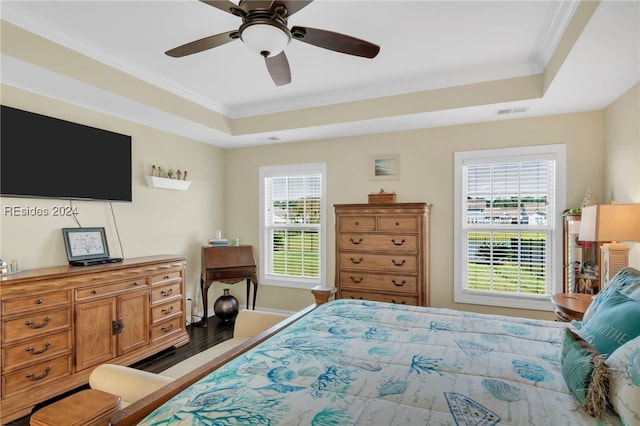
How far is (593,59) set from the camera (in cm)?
236

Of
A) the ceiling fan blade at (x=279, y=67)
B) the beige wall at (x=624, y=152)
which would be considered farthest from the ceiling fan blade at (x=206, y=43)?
the beige wall at (x=624, y=152)

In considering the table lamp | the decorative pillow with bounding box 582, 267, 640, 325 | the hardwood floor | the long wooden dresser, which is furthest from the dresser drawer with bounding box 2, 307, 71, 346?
the table lamp

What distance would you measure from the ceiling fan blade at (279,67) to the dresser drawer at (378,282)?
230 centimetres

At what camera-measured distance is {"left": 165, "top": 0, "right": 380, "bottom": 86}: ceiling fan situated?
174 centimetres

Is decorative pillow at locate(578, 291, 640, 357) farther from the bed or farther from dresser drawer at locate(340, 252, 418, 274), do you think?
dresser drawer at locate(340, 252, 418, 274)

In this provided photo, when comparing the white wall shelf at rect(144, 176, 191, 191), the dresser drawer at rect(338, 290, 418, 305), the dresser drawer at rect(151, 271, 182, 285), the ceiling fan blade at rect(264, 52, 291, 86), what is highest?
the ceiling fan blade at rect(264, 52, 291, 86)

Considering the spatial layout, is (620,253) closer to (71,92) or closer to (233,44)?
(233,44)

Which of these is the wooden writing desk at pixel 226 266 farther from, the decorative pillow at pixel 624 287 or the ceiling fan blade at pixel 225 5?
the decorative pillow at pixel 624 287

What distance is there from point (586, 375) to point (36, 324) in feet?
10.9

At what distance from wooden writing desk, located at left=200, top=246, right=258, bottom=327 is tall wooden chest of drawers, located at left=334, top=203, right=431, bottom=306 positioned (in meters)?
1.34

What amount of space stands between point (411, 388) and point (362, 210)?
9.08ft

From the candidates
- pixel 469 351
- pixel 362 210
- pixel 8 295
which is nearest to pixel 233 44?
pixel 362 210

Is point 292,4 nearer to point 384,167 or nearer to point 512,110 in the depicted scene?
point 512,110

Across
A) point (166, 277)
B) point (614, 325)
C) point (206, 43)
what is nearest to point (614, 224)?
point (614, 325)
